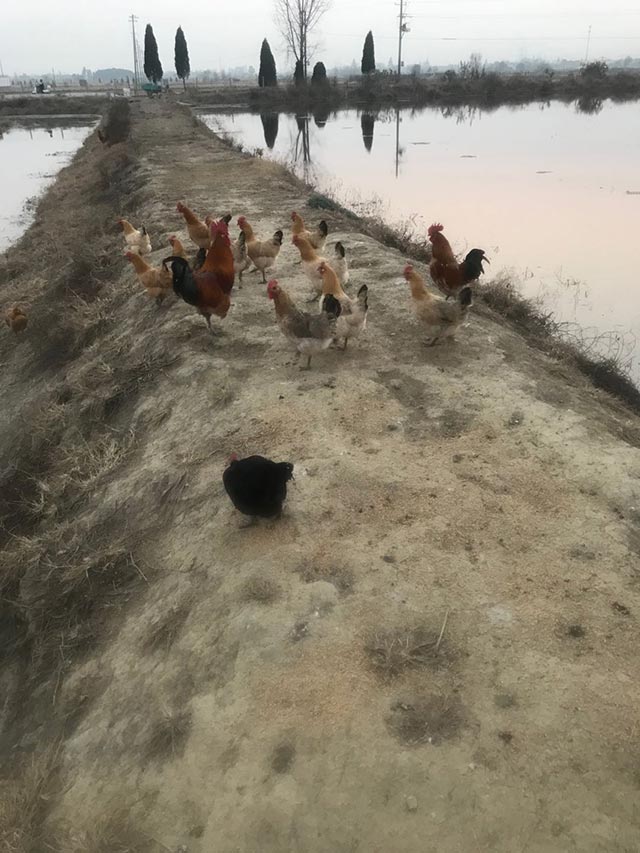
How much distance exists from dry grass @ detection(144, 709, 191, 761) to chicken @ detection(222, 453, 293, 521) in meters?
1.46

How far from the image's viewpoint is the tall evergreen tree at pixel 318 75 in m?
52.5

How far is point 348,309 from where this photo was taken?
682cm

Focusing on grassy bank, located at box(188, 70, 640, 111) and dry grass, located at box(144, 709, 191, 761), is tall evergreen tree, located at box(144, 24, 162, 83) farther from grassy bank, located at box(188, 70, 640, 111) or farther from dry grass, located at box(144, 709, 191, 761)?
dry grass, located at box(144, 709, 191, 761)

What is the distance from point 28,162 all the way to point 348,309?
1179 inches

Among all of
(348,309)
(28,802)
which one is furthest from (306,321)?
(28,802)

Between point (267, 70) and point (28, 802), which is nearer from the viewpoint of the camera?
point (28, 802)

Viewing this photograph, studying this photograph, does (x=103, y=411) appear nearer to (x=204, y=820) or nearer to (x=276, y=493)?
(x=276, y=493)

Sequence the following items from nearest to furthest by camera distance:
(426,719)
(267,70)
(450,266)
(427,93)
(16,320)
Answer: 1. (426,719)
2. (450,266)
3. (16,320)
4. (427,93)
5. (267,70)

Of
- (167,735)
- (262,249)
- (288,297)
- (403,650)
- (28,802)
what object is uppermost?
(262,249)

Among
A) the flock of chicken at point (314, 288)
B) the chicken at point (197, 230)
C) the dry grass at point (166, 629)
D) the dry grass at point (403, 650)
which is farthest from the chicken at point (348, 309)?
the dry grass at point (403, 650)

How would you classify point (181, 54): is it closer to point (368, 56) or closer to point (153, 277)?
point (368, 56)

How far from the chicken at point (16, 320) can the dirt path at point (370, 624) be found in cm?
516

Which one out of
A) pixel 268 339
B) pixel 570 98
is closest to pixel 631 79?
pixel 570 98

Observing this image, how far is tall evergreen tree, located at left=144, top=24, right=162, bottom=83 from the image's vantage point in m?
59.4
